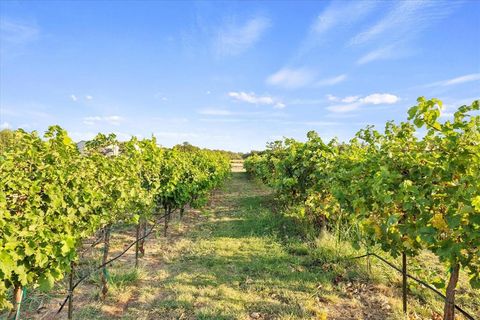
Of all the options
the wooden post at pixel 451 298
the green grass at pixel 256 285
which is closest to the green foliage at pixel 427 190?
the wooden post at pixel 451 298

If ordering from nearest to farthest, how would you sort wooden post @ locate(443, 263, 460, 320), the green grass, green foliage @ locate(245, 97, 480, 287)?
green foliage @ locate(245, 97, 480, 287) → wooden post @ locate(443, 263, 460, 320) → the green grass

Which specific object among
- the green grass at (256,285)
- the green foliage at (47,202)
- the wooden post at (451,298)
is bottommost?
Answer: the green grass at (256,285)

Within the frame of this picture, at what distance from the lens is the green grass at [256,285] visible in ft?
14.1

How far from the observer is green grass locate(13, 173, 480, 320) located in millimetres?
4312

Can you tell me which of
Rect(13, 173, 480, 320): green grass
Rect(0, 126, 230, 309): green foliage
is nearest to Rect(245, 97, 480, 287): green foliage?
Rect(13, 173, 480, 320): green grass

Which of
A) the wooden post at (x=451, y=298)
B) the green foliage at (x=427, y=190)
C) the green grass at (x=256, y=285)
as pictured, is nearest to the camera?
the green foliage at (x=427, y=190)

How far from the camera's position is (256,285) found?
5.09m

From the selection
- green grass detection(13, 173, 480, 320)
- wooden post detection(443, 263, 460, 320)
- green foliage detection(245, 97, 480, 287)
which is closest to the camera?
green foliage detection(245, 97, 480, 287)

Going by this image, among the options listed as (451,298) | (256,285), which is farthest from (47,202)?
(451,298)

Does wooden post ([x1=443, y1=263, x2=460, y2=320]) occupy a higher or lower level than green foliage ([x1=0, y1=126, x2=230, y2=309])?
lower

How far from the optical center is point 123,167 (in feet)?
17.2

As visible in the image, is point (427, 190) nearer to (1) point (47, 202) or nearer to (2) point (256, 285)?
(2) point (256, 285)

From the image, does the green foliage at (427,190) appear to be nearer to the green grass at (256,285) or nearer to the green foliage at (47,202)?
the green grass at (256,285)

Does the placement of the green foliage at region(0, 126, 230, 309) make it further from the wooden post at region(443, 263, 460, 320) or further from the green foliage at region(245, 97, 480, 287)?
the wooden post at region(443, 263, 460, 320)
